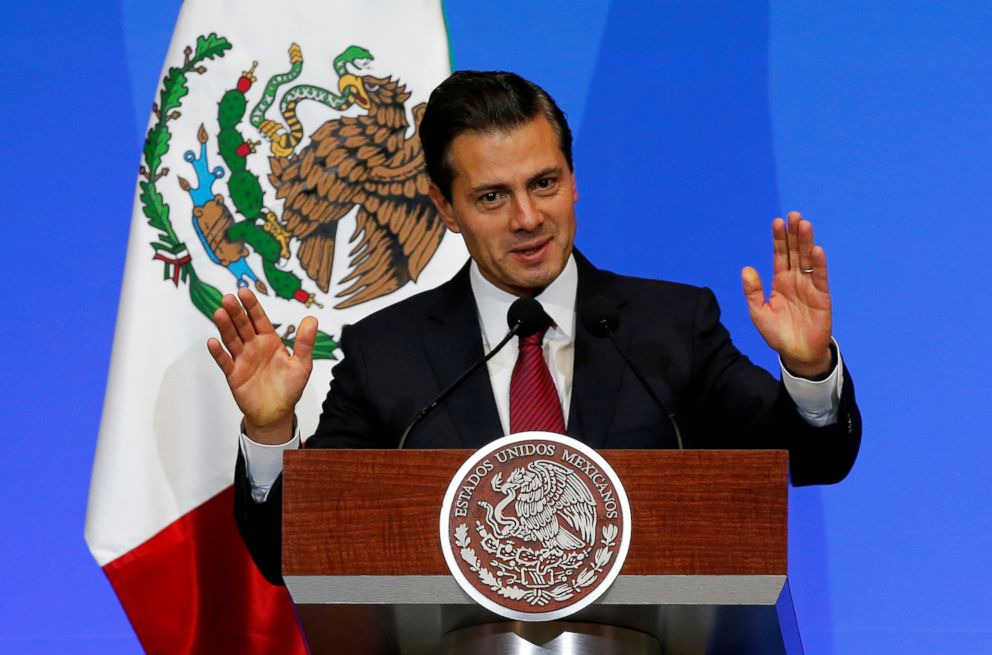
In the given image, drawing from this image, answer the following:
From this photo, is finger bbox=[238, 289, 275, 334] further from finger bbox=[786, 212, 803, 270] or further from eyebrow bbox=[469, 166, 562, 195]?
finger bbox=[786, 212, 803, 270]

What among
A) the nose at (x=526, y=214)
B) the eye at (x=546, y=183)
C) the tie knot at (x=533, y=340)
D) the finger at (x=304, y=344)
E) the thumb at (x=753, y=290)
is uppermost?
the eye at (x=546, y=183)

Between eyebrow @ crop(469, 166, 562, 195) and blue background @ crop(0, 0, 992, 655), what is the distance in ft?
2.81

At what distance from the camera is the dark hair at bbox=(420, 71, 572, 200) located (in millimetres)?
2127

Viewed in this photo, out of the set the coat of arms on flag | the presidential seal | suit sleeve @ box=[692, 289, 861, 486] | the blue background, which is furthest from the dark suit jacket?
the blue background

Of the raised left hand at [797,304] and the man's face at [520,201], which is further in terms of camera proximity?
the man's face at [520,201]

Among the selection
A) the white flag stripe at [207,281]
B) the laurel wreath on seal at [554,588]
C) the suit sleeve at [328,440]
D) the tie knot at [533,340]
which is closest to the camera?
the laurel wreath on seal at [554,588]

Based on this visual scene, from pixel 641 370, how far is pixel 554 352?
143 millimetres

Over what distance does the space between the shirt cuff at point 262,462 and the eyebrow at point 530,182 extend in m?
0.54

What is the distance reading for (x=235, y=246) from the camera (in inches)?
111

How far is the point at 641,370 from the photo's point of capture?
2029 mm

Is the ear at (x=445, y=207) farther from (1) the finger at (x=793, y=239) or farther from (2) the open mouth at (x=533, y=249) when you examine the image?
(1) the finger at (x=793, y=239)

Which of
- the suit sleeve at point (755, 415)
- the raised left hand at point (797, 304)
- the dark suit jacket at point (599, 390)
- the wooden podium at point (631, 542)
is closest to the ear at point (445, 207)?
the dark suit jacket at point (599, 390)

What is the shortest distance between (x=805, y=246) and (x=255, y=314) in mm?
749

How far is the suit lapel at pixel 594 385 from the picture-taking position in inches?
75.9
